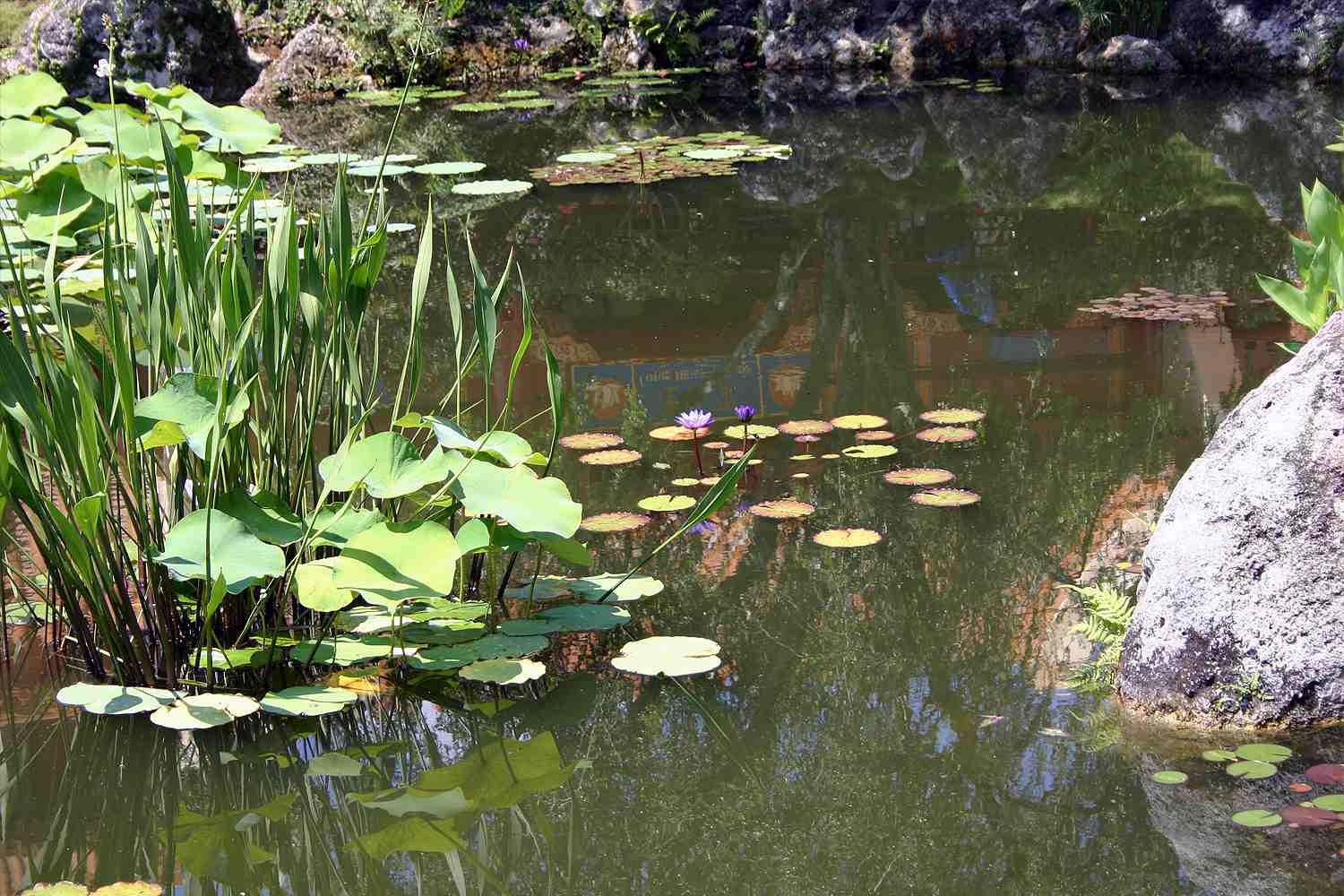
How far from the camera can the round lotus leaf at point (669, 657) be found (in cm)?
224

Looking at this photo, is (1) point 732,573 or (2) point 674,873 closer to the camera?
(2) point 674,873

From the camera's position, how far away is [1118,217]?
5.68m

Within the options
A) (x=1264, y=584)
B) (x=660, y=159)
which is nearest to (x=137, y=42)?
(x=660, y=159)

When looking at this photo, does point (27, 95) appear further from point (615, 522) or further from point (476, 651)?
point (476, 651)

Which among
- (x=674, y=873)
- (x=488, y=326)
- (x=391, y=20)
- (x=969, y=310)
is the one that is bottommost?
(x=674, y=873)

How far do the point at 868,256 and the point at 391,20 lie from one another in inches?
332

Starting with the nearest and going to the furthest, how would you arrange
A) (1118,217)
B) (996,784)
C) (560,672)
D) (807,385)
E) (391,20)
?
1. (996,784)
2. (560,672)
3. (807,385)
4. (1118,217)
5. (391,20)

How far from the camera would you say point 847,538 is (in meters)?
2.78

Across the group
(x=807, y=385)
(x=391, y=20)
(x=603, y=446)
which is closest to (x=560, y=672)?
(x=603, y=446)

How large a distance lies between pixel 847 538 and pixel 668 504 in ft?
1.44

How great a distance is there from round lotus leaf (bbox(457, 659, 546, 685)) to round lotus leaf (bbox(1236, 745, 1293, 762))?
1109mm

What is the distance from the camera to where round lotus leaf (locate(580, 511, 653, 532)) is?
2.89m

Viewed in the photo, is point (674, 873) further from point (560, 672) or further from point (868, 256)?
point (868, 256)

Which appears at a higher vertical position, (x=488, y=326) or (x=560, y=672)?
(x=488, y=326)
